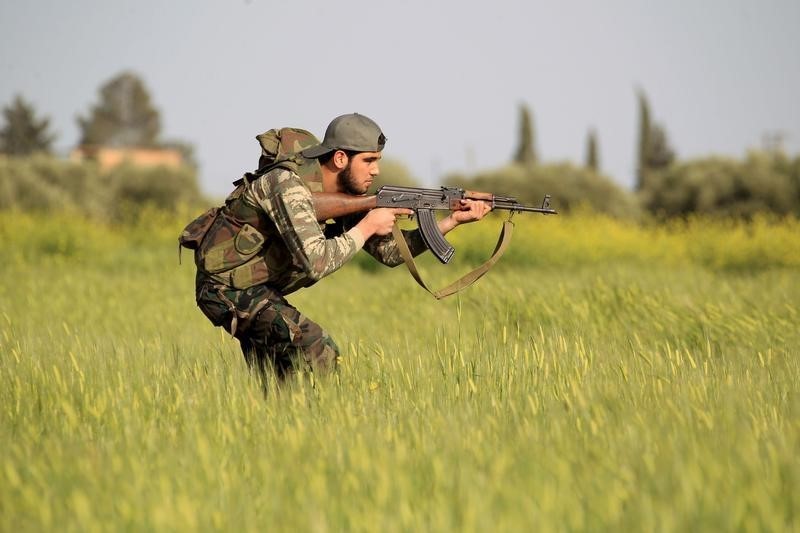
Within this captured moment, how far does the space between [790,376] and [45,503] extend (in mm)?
3533

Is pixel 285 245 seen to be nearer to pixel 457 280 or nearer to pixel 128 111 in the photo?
pixel 457 280

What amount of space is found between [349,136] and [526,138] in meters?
47.5

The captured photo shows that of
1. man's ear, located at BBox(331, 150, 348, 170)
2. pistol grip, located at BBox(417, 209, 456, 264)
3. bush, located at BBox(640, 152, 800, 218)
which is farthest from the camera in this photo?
bush, located at BBox(640, 152, 800, 218)

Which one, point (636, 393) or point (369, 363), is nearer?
point (636, 393)

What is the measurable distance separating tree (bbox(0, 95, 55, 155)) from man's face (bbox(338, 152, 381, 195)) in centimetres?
6767

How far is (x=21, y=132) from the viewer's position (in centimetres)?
6844

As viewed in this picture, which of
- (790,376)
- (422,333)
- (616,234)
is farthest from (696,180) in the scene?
(790,376)

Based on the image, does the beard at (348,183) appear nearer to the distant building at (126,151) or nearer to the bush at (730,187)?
the bush at (730,187)

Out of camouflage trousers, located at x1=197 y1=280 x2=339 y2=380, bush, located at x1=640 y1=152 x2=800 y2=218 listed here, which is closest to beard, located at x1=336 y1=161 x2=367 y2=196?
camouflage trousers, located at x1=197 y1=280 x2=339 y2=380

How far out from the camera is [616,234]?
59.3ft

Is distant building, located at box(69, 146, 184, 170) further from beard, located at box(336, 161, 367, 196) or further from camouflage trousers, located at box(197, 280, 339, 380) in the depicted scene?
camouflage trousers, located at box(197, 280, 339, 380)

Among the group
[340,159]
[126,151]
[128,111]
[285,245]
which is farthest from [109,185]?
[340,159]

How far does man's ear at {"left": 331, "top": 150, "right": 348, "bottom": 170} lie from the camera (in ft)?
16.6

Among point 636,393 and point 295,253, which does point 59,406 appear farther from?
point 636,393
